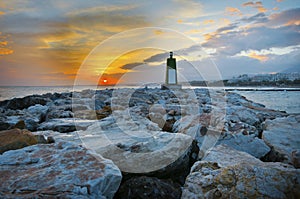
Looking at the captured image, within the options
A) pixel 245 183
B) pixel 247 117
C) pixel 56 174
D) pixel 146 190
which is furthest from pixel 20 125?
pixel 247 117

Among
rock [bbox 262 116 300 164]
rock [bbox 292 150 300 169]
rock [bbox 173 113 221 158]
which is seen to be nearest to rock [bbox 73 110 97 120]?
rock [bbox 173 113 221 158]

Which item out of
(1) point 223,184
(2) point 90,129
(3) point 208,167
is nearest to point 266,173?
(1) point 223,184

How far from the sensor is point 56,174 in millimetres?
1702

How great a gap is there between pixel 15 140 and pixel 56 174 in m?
1.09

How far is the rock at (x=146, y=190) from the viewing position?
69.8 inches

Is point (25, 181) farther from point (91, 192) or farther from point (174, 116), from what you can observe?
point (174, 116)

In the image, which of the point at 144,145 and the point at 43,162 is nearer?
the point at 43,162

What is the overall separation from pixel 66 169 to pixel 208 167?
4.87 feet

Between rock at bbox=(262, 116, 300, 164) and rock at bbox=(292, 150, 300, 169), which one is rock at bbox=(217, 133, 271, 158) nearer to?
rock at bbox=(262, 116, 300, 164)

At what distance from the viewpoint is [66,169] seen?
5.82 feet

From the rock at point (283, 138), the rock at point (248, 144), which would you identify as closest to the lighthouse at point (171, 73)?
the rock at point (283, 138)

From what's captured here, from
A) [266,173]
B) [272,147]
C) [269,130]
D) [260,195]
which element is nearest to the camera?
[260,195]

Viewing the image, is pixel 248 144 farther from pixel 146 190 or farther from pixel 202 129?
pixel 146 190

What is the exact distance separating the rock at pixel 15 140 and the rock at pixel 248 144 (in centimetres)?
276
